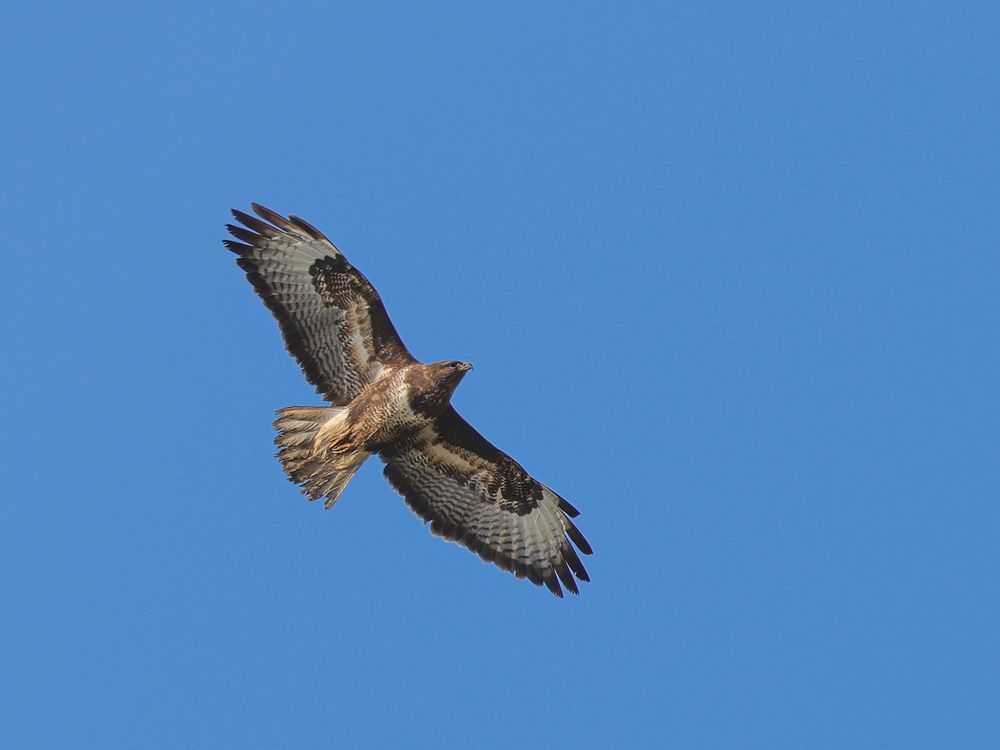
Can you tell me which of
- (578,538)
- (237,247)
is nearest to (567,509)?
(578,538)

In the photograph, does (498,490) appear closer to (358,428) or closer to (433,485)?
(433,485)

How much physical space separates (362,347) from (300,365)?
0.68 meters

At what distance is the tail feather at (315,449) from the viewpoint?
15.5 metres

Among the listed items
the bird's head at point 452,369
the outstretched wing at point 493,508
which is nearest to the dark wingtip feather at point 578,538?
the outstretched wing at point 493,508

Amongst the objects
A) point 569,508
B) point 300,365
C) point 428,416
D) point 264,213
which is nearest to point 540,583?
point 569,508

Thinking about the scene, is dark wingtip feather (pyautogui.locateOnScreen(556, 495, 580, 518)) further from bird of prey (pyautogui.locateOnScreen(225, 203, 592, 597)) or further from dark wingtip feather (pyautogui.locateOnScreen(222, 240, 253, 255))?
dark wingtip feather (pyautogui.locateOnScreen(222, 240, 253, 255))

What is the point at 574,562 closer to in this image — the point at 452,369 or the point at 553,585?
the point at 553,585

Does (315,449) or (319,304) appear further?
(319,304)

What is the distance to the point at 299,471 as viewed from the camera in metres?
15.5

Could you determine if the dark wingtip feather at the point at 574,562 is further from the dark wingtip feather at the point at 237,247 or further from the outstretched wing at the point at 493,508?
the dark wingtip feather at the point at 237,247

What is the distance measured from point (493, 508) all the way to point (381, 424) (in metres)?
1.82

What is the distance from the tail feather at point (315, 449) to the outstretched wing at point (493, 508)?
0.91 meters

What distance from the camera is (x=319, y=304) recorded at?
15875 mm

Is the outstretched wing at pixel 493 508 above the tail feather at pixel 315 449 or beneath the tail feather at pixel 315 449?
above
